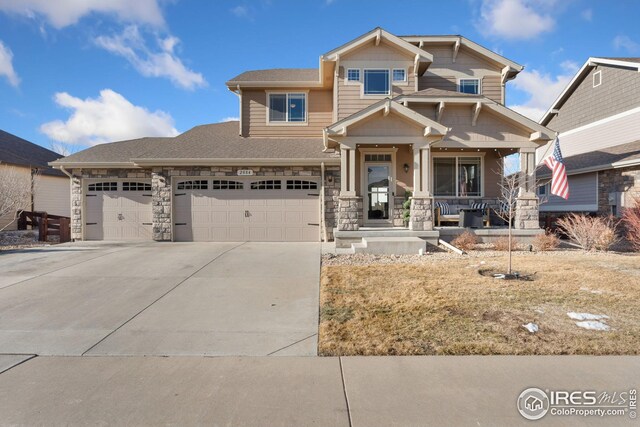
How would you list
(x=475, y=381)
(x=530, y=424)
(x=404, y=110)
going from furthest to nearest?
1. (x=404, y=110)
2. (x=475, y=381)
3. (x=530, y=424)

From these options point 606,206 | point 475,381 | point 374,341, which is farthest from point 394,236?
point 606,206

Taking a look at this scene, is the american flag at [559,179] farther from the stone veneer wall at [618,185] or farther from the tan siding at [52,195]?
the tan siding at [52,195]

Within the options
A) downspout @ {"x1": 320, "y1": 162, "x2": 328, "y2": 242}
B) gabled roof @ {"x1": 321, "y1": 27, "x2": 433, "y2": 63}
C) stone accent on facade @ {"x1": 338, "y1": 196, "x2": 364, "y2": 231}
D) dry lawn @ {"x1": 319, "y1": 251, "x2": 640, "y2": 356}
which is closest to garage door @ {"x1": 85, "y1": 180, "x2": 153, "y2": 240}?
downspout @ {"x1": 320, "y1": 162, "x2": 328, "y2": 242}

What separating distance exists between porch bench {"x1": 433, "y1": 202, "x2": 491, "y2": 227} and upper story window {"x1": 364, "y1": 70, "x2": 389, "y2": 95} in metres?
→ 4.77

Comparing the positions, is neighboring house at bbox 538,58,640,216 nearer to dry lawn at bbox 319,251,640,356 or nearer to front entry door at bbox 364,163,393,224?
dry lawn at bbox 319,251,640,356

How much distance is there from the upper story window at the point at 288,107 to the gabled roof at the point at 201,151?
0.94 metres

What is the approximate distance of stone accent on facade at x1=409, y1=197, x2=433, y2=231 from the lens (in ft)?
35.9

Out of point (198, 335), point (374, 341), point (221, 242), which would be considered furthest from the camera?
point (221, 242)

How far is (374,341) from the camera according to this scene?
4309 mm

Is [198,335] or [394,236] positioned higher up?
[394,236]

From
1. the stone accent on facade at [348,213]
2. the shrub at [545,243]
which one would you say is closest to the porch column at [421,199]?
the stone accent on facade at [348,213]

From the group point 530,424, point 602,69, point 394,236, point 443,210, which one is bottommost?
point 530,424

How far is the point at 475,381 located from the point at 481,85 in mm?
13750

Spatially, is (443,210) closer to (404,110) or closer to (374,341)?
(404,110)
